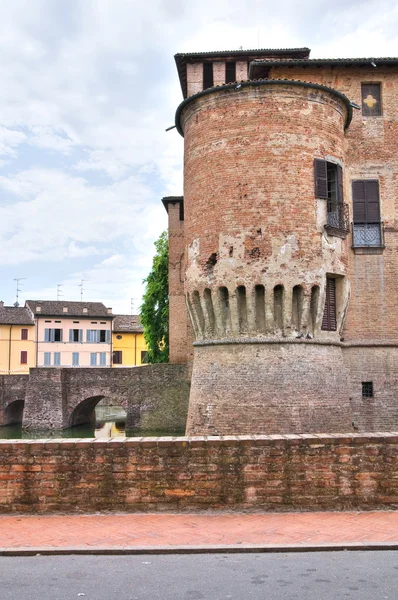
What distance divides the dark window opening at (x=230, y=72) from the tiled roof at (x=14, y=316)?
43283 mm

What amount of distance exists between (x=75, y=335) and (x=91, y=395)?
29024mm

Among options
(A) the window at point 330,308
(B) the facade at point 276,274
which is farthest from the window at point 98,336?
(A) the window at point 330,308

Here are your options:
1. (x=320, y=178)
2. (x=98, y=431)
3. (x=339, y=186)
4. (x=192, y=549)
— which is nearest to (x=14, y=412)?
(x=98, y=431)

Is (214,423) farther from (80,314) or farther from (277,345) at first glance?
(80,314)

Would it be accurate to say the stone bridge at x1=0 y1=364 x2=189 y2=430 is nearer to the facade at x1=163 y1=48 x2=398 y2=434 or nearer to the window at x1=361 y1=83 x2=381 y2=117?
the facade at x1=163 y1=48 x2=398 y2=434

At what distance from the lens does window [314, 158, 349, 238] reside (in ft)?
60.3

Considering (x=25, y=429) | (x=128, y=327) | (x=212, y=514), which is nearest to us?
(x=212, y=514)

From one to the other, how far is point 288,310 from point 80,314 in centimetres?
5093

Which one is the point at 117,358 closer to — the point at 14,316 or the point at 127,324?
the point at 127,324

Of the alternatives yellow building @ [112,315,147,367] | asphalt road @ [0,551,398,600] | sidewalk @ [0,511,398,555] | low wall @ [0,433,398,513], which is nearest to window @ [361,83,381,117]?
low wall @ [0,433,398,513]

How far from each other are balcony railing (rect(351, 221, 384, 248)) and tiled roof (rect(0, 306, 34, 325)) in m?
49.5

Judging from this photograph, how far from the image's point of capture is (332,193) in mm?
19422

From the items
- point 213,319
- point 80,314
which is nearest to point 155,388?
point 213,319

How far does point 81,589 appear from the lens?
5.82 metres
